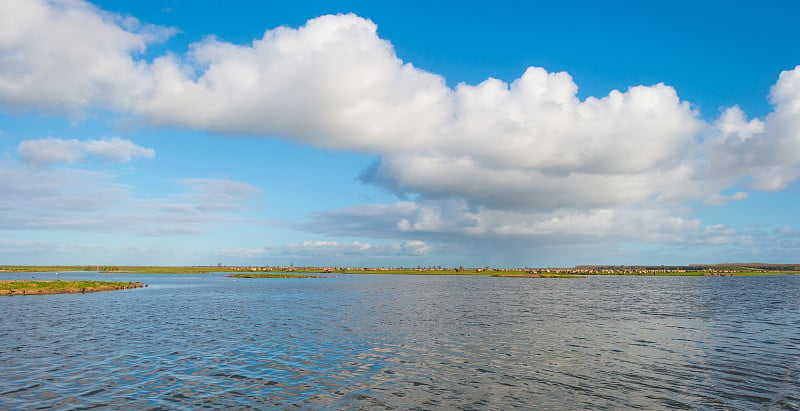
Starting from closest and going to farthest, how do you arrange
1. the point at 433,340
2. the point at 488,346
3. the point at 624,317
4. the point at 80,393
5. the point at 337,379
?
the point at 80,393, the point at 337,379, the point at 488,346, the point at 433,340, the point at 624,317

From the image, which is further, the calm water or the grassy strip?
the grassy strip

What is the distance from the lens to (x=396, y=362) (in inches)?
1417

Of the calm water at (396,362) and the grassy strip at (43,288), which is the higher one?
the grassy strip at (43,288)

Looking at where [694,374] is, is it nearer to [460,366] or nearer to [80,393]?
[460,366]

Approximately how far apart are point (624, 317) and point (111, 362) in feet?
210

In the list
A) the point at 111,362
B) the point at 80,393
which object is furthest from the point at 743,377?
the point at 111,362

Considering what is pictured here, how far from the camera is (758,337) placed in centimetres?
4875

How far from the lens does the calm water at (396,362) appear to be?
2634 cm

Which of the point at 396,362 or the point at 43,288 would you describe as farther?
the point at 43,288

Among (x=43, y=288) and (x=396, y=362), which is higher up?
(x=43, y=288)

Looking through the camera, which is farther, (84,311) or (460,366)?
(84,311)

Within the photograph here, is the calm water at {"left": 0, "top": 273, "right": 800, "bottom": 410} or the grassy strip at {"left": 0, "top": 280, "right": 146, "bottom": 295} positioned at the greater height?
the grassy strip at {"left": 0, "top": 280, "right": 146, "bottom": 295}

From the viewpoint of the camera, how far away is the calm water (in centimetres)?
2634

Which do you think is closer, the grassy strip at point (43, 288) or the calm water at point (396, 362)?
the calm water at point (396, 362)
